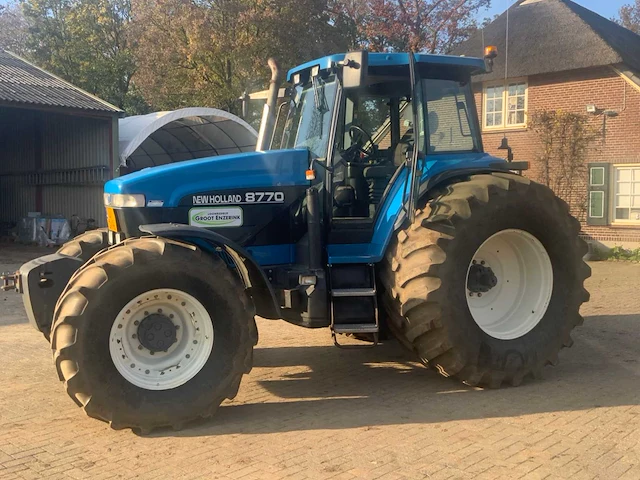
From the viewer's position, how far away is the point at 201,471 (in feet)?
13.1

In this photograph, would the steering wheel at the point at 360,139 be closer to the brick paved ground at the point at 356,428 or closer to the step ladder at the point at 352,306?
the step ladder at the point at 352,306

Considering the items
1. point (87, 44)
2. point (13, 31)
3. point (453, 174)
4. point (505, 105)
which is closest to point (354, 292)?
point (453, 174)

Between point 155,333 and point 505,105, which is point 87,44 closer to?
point 505,105

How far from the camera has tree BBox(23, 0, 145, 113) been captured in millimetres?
31844

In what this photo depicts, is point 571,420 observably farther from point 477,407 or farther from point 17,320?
point 17,320

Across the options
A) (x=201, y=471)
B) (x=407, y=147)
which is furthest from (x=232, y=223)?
(x=201, y=471)

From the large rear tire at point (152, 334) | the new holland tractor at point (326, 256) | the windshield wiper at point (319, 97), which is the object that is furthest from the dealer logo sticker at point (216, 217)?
the windshield wiper at point (319, 97)

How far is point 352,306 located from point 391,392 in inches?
32.4

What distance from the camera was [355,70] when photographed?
5.07 metres

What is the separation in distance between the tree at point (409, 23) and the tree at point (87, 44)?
35.8 feet

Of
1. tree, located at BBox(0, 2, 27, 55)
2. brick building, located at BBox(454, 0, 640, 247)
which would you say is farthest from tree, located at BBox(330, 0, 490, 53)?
tree, located at BBox(0, 2, 27, 55)

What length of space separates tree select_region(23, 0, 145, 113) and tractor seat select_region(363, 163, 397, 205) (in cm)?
2804

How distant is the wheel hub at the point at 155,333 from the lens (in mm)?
4770

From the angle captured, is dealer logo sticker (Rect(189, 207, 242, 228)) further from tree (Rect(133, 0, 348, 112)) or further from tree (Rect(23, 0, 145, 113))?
tree (Rect(23, 0, 145, 113))
